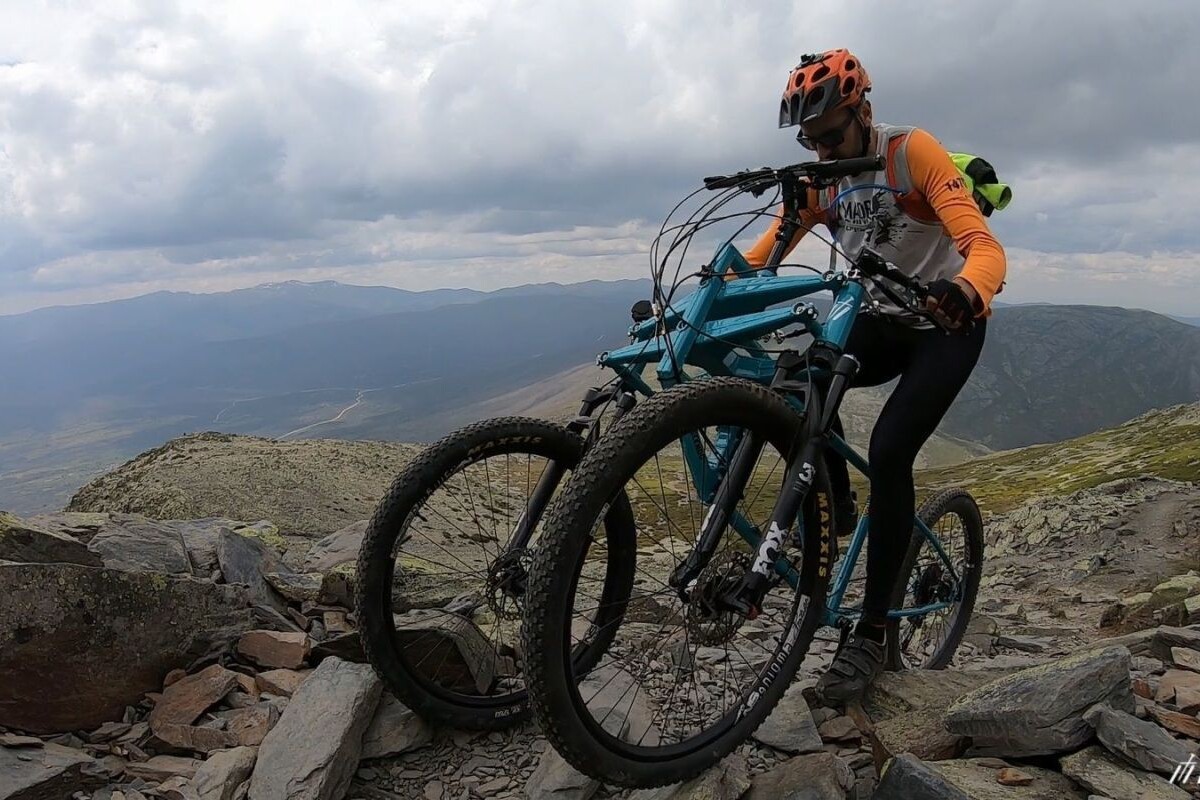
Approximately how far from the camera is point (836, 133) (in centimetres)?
588

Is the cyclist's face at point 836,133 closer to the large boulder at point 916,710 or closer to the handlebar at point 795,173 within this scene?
the handlebar at point 795,173

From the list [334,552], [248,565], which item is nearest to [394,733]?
[248,565]

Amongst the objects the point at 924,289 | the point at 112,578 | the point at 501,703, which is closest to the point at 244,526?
the point at 112,578

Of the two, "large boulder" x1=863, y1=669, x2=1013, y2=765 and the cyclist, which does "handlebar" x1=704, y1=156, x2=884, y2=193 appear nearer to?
the cyclist

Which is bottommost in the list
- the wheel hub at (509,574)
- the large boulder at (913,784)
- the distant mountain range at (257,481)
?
the distant mountain range at (257,481)

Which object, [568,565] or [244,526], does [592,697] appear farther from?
[244,526]

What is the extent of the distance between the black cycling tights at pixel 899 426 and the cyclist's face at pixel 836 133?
1.42m

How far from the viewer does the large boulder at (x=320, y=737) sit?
4.87m

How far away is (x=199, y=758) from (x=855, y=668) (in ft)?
16.2

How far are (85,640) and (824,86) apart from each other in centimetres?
676

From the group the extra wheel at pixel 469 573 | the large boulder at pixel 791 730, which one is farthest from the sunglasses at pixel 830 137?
the large boulder at pixel 791 730

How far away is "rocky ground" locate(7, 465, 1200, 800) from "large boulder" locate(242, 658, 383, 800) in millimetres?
13

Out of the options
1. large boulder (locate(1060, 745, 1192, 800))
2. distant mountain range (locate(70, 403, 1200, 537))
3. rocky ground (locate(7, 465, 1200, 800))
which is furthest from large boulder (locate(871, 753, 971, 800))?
distant mountain range (locate(70, 403, 1200, 537))

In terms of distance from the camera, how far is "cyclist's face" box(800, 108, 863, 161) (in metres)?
5.80
